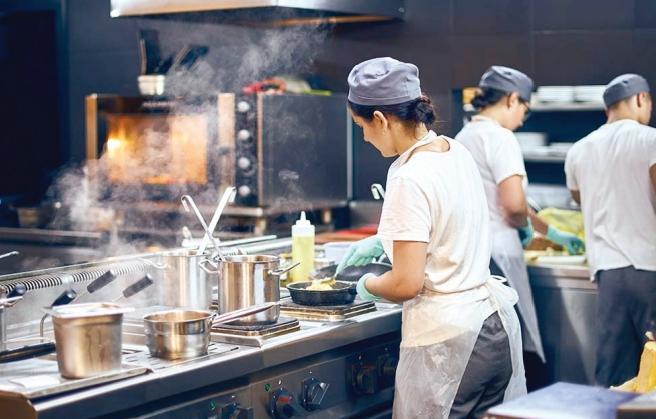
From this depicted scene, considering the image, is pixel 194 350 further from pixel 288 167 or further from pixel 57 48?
pixel 57 48

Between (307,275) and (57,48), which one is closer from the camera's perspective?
(307,275)

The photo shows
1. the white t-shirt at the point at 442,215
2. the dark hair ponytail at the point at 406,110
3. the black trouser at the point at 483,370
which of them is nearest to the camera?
the white t-shirt at the point at 442,215

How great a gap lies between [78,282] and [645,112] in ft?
9.22

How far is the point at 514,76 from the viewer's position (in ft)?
15.3

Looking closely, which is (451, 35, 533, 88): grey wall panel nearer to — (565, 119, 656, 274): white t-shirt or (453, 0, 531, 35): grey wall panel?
(453, 0, 531, 35): grey wall panel

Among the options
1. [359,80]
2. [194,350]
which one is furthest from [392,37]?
[194,350]

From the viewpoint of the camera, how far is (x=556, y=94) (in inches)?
264

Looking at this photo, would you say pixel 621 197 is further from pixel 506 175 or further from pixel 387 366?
pixel 387 366

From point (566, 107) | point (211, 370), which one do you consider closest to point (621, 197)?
Result: point (566, 107)

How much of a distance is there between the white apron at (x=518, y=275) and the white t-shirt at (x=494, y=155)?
54 millimetres

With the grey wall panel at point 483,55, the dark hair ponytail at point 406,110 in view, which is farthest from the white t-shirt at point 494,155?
the dark hair ponytail at point 406,110

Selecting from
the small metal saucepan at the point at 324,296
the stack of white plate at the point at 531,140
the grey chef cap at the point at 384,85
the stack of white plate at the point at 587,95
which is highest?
the stack of white plate at the point at 587,95

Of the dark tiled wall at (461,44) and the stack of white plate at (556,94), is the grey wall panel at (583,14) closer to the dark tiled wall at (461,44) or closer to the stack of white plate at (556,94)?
the dark tiled wall at (461,44)

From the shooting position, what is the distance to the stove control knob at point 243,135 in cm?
517
